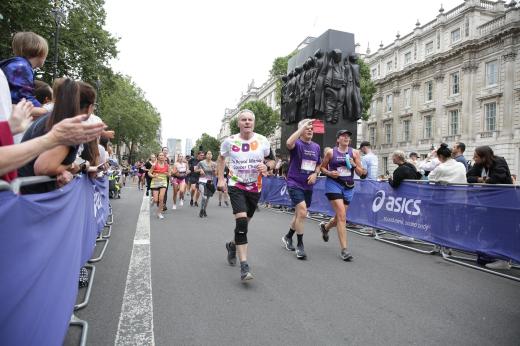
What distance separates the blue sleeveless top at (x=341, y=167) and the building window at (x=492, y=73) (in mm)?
37576

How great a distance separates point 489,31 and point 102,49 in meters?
35.1

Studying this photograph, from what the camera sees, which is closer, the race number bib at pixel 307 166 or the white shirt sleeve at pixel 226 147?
the white shirt sleeve at pixel 226 147

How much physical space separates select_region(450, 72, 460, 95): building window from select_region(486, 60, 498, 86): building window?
11.6 feet

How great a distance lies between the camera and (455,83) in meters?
42.1

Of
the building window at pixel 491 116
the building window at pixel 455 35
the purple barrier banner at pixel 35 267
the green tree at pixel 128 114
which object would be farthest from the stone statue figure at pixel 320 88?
the green tree at pixel 128 114

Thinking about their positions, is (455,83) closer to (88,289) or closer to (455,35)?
(455,35)

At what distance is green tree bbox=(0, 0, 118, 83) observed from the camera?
1984cm

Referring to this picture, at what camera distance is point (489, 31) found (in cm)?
3809

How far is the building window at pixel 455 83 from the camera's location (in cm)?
4156

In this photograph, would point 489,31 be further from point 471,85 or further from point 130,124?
point 130,124

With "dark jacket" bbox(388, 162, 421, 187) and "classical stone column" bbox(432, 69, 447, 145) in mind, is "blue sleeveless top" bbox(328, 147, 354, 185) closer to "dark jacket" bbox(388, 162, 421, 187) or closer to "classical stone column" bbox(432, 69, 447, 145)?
"dark jacket" bbox(388, 162, 421, 187)

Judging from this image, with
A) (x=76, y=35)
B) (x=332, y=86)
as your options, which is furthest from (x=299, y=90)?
(x=76, y=35)

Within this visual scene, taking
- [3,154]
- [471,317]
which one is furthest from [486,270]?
[3,154]

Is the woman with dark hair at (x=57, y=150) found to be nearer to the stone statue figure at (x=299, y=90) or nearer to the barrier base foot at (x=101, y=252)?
the barrier base foot at (x=101, y=252)
